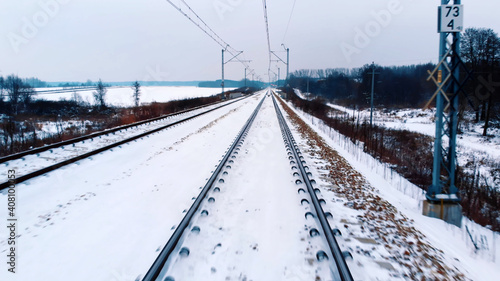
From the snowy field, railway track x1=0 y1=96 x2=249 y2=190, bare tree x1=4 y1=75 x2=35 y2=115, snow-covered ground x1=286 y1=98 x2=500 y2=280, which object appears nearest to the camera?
snow-covered ground x1=286 y1=98 x2=500 y2=280

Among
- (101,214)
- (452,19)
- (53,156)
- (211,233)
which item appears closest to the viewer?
(211,233)

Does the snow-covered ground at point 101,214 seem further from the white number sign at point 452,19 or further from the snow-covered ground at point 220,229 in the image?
the white number sign at point 452,19

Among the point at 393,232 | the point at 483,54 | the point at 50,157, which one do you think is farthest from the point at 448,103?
the point at 483,54

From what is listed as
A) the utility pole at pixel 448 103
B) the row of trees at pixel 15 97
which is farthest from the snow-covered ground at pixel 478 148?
the row of trees at pixel 15 97

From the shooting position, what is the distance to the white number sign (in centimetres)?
456

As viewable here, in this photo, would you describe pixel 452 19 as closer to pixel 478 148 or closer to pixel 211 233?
pixel 211 233

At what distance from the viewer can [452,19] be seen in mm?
4566

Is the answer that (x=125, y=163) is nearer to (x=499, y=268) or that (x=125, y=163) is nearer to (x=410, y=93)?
(x=499, y=268)

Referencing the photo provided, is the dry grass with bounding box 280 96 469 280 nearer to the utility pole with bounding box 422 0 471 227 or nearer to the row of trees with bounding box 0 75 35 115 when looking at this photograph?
the utility pole with bounding box 422 0 471 227

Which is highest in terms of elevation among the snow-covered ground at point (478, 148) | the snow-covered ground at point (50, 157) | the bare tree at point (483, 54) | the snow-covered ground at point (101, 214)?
the bare tree at point (483, 54)

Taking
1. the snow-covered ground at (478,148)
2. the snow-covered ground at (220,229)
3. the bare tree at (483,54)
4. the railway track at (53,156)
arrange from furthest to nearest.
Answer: the bare tree at (483,54)
the snow-covered ground at (478,148)
the railway track at (53,156)
the snow-covered ground at (220,229)

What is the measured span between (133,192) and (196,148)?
4181 millimetres

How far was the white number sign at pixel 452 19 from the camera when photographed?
4562 mm

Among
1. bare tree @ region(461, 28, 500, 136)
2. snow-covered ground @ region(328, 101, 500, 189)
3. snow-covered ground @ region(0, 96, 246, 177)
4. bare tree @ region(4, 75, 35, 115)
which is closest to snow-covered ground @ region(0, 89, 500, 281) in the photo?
snow-covered ground @ region(0, 96, 246, 177)
